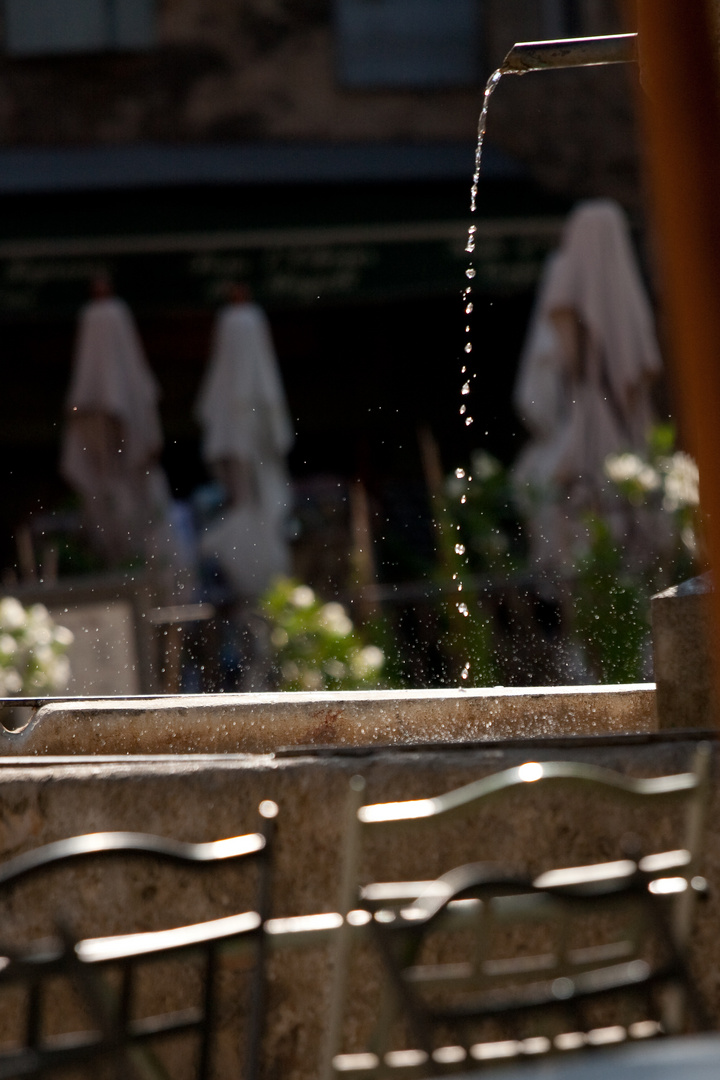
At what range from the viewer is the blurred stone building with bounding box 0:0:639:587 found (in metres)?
11.4

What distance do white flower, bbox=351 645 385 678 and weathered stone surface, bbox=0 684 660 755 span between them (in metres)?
2.34

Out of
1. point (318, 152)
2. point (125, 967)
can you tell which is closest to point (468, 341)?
point (318, 152)

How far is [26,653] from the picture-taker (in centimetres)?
498

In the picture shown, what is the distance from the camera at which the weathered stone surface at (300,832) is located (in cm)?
193

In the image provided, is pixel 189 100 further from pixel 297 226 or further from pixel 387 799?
pixel 387 799

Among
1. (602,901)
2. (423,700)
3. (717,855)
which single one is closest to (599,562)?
(423,700)

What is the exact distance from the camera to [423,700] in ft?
8.86

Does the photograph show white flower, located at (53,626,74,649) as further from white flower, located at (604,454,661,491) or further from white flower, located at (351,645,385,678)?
white flower, located at (604,454,661,491)

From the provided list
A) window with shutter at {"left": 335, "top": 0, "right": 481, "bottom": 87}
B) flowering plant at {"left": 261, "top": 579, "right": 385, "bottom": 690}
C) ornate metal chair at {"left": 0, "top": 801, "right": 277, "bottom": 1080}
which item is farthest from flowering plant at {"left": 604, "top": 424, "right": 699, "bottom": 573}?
window with shutter at {"left": 335, "top": 0, "right": 481, "bottom": 87}

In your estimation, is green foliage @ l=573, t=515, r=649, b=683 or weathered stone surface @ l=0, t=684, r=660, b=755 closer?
weathered stone surface @ l=0, t=684, r=660, b=755

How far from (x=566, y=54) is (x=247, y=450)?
18.7 feet

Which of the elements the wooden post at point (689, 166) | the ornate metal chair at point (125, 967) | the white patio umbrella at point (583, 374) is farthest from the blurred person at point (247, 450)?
the wooden post at point (689, 166)

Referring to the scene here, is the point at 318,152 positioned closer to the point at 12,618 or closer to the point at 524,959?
the point at 12,618

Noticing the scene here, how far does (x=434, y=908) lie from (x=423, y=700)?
4.17ft
